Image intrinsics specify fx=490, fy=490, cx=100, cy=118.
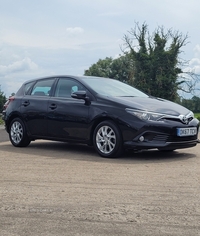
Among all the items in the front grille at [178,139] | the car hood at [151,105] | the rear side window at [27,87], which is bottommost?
the front grille at [178,139]

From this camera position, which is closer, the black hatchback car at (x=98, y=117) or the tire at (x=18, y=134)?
the black hatchback car at (x=98, y=117)

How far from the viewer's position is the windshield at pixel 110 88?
30.0ft

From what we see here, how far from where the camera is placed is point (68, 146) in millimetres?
10805

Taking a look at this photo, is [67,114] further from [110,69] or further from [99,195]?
[110,69]

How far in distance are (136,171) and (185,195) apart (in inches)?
71.4

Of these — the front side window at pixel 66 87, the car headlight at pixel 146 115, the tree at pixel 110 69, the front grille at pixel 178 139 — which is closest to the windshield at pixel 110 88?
the front side window at pixel 66 87

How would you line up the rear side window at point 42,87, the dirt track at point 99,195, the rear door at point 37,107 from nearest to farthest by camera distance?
the dirt track at point 99,195
the rear door at point 37,107
the rear side window at point 42,87

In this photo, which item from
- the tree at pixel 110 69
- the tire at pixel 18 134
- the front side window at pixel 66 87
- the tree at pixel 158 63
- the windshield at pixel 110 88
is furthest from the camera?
the tree at pixel 110 69

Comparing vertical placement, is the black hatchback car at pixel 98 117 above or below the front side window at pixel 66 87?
below

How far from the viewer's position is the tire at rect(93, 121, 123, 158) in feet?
27.4

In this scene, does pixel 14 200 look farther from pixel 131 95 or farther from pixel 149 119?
pixel 131 95

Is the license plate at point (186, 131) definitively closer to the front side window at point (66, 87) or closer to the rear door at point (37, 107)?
the front side window at point (66, 87)

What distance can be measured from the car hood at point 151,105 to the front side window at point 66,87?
1.00 metres

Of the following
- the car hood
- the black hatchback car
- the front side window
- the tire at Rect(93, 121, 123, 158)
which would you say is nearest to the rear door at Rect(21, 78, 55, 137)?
the black hatchback car
